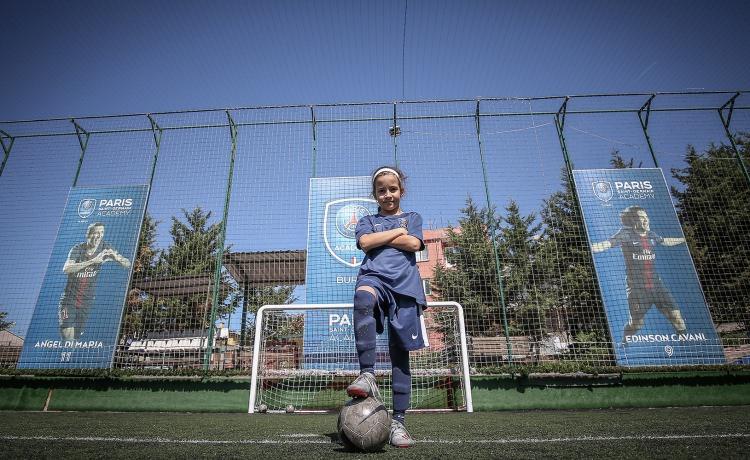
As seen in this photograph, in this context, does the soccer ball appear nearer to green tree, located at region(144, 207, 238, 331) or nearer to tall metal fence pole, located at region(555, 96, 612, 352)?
green tree, located at region(144, 207, 238, 331)

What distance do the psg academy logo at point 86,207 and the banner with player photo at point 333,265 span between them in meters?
4.30

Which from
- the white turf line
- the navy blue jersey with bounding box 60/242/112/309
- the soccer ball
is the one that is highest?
the navy blue jersey with bounding box 60/242/112/309

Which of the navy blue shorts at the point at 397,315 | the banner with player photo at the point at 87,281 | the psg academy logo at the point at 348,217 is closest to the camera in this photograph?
the navy blue shorts at the point at 397,315

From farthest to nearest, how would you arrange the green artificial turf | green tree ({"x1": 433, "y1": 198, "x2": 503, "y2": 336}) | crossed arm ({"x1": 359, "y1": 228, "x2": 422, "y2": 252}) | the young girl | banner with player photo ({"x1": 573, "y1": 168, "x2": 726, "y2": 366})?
A: green tree ({"x1": 433, "y1": 198, "x2": 503, "y2": 336}) → banner with player photo ({"x1": 573, "y1": 168, "x2": 726, "y2": 366}) → crossed arm ({"x1": 359, "y1": 228, "x2": 422, "y2": 252}) → the young girl → the green artificial turf

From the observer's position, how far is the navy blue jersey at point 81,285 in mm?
6495

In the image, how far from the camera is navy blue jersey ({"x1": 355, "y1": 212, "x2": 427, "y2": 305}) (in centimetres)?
239

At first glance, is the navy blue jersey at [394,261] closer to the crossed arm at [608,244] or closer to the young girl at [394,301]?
the young girl at [394,301]

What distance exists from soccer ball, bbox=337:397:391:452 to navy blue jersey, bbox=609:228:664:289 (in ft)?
20.5

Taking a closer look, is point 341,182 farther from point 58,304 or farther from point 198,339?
point 58,304

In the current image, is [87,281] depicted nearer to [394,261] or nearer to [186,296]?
[186,296]

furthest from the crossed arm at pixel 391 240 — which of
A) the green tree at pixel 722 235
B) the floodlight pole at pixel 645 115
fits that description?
the floodlight pole at pixel 645 115

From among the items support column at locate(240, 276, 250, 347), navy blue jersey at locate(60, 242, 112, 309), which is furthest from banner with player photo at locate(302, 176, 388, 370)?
navy blue jersey at locate(60, 242, 112, 309)

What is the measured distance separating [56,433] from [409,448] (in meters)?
2.53

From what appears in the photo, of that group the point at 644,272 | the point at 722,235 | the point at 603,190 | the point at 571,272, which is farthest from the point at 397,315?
the point at 722,235
